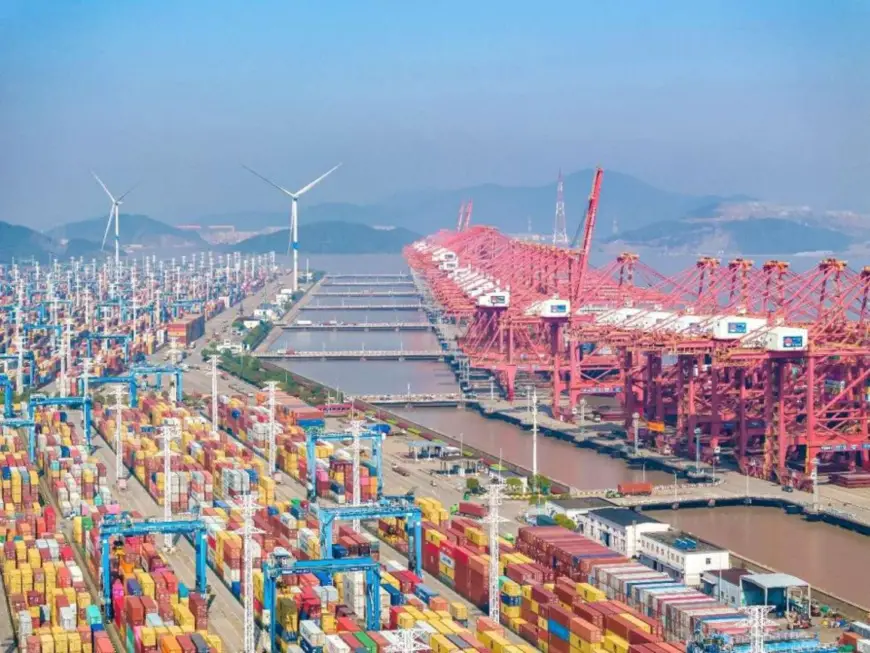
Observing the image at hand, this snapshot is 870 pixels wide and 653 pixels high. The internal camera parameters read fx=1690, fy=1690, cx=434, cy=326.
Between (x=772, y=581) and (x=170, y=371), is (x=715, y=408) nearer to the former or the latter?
(x=772, y=581)

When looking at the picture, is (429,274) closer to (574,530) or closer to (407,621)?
(574,530)

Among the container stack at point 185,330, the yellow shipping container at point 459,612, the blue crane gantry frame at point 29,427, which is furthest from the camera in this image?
the container stack at point 185,330

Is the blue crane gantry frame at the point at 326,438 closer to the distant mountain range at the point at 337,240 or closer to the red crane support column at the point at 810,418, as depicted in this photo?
the red crane support column at the point at 810,418

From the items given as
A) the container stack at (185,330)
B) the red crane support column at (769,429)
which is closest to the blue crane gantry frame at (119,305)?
the container stack at (185,330)

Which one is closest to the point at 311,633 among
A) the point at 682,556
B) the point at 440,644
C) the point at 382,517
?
the point at 440,644

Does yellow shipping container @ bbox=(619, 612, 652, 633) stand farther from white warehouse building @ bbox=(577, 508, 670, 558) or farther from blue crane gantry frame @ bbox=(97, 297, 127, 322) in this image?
blue crane gantry frame @ bbox=(97, 297, 127, 322)

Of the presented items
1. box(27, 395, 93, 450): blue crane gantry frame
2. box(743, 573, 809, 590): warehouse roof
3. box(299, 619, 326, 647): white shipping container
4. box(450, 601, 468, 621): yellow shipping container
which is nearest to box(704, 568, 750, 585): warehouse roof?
box(743, 573, 809, 590): warehouse roof
